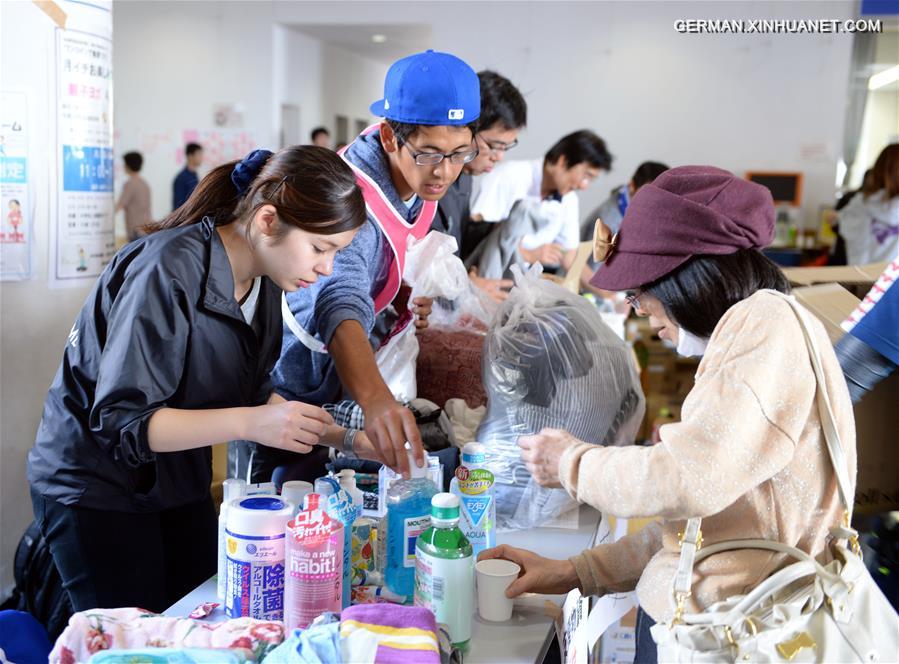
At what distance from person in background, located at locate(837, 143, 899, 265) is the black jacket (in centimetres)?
611

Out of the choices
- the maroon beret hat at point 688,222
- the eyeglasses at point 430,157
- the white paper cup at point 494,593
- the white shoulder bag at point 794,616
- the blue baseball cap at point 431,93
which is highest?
the blue baseball cap at point 431,93

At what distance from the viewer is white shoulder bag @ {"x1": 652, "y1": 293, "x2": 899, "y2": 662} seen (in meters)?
1.15

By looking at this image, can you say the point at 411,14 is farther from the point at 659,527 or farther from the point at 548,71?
the point at 659,527

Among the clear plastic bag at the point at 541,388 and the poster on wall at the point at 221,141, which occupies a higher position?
the poster on wall at the point at 221,141

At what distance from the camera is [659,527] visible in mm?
1529

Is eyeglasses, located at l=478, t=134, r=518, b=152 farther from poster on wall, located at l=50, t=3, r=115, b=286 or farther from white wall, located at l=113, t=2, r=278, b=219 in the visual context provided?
white wall, located at l=113, t=2, r=278, b=219

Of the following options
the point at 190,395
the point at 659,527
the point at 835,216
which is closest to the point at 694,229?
the point at 659,527

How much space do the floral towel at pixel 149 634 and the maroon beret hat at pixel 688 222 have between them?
2.40 feet

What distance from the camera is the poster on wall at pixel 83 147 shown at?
270 centimetres

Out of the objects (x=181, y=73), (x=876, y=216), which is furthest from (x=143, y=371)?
(x=181, y=73)

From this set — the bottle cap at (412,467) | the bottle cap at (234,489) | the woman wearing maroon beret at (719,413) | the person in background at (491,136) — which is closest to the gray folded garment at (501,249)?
the person in background at (491,136)

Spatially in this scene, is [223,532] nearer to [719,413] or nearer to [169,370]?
[169,370]

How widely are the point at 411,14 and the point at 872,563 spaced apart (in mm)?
8134

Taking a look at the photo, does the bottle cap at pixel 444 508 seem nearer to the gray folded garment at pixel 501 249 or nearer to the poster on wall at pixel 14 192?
the gray folded garment at pixel 501 249
